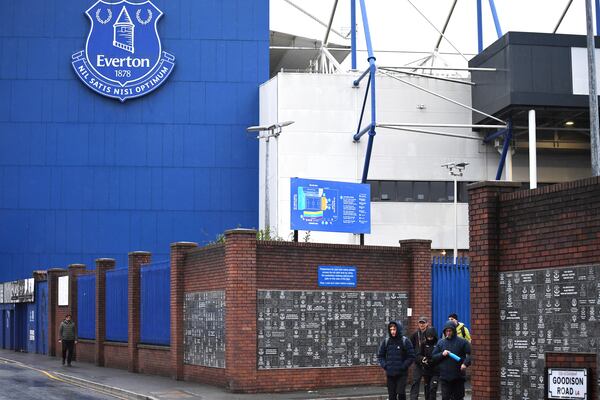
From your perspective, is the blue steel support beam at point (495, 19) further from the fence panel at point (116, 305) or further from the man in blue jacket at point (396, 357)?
the man in blue jacket at point (396, 357)

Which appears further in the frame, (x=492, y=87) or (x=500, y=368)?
(x=492, y=87)

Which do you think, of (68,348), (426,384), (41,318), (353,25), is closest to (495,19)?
(353,25)

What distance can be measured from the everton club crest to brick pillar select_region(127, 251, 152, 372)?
2143 cm

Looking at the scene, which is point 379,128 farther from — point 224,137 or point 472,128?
point 224,137

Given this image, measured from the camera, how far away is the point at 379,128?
146ft

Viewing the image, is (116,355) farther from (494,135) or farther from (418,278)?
(494,135)

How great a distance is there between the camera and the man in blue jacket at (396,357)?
16.4 m

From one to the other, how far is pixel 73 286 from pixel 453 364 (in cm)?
2320

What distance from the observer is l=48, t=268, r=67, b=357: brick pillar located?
37.1 metres

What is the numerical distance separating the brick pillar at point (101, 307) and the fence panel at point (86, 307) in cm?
112

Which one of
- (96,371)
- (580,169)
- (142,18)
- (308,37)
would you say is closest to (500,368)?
(96,371)

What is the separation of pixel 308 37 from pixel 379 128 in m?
14.7

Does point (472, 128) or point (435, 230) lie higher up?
point (472, 128)

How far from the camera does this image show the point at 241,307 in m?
21.4
